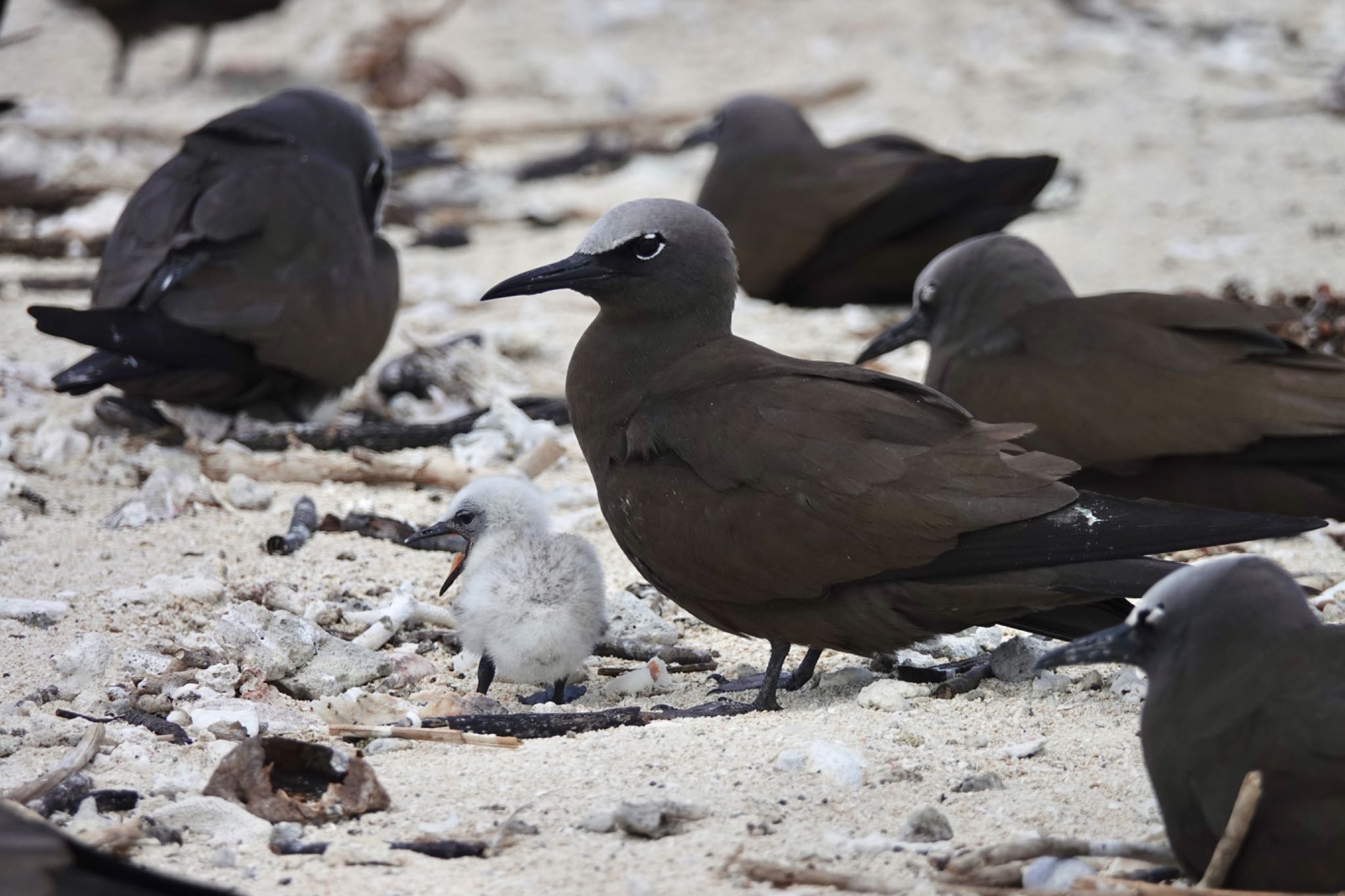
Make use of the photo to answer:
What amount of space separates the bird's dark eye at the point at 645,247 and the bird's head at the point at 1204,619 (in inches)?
76.3

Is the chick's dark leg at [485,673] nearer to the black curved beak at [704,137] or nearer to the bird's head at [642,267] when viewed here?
the bird's head at [642,267]

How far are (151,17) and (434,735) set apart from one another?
417 inches

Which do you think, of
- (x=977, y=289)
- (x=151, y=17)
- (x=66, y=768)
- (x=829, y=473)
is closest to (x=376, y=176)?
(x=977, y=289)

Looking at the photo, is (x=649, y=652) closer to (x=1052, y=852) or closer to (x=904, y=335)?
(x=1052, y=852)

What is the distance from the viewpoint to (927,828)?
3.17m

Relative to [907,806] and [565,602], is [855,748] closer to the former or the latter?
[907,806]

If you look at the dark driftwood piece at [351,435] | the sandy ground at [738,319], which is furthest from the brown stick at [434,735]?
the dark driftwood piece at [351,435]

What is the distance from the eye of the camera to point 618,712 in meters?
3.98

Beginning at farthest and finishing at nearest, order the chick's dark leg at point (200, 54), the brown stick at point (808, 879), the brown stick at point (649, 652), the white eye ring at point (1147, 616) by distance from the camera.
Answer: the chick's dark leg at point (200, 54) → the brown stick at point (649, 652) → the white eye ring at point (1147, 616) → the brown stick at point (808, 879)

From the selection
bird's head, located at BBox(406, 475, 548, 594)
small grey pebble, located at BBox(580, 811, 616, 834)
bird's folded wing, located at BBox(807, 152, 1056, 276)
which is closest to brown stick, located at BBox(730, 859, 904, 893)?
small grey pebble, located at BBox(580, 811, 616, 834)

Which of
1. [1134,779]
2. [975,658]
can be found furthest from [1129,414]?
[1134,779]

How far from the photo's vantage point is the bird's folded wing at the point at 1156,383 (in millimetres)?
5188

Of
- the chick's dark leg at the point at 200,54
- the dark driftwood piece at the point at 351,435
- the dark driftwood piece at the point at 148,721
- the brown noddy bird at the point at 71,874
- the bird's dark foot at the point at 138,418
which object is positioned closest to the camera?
the brown noddy bird at the point at 71,874

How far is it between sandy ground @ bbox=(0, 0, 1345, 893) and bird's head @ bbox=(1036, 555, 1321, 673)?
16.5 inches
